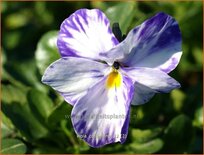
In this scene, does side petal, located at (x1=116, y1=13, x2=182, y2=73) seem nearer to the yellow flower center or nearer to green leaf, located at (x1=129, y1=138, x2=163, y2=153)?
the yellow flower center

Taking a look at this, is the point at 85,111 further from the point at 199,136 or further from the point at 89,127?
the point at 199,136

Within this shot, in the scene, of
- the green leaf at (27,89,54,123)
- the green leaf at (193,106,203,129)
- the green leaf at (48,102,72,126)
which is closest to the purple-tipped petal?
the green leaf at (48,102,72,126)

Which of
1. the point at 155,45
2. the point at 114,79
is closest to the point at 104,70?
the point at 114,79

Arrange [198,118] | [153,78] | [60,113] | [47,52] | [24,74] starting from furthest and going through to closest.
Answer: [24,74], [198,118], [47,52], [60,113], [153,78]

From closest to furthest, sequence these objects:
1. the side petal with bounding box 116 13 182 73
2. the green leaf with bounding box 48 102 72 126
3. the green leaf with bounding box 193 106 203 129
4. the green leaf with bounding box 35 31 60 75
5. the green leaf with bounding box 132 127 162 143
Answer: the side petal with bounding box 116 13 182 73 → the green leaf with bounding box 48 102 72 126 → the green leaf with bounding box 132 127 162 143 → the green leaf with bounding box 35 31 60 75 → the green leaf with bounding box 193 106 203 129

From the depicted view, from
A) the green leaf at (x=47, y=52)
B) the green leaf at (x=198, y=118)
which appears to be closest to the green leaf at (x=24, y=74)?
the green leaf at (x=47, y=52)

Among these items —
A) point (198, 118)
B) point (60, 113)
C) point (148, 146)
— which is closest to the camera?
point (60, 113)

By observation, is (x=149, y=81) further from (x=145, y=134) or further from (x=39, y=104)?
(x=39, y=104)

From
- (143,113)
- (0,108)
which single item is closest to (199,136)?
(143,113)
